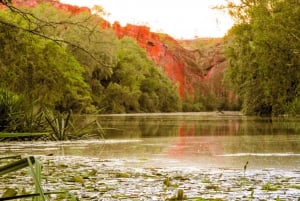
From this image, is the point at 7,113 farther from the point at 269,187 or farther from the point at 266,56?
the point at 266,56

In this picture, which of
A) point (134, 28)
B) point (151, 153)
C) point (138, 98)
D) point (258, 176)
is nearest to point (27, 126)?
point (151, 153)

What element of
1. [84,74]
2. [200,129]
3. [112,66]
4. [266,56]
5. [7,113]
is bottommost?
[200,129]

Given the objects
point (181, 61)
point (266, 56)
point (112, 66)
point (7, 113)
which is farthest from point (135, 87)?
point (181, 61)

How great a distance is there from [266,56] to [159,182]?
25881 mm

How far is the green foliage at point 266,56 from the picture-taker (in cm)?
2756

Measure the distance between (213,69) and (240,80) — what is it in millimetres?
84965

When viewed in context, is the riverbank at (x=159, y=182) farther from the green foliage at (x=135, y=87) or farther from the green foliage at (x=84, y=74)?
the green foliage at (x=135, y=87)

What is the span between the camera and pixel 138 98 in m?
62.2

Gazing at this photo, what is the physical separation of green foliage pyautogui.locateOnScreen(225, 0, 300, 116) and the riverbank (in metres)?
19.7

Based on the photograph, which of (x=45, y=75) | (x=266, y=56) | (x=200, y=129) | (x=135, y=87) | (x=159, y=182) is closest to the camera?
(x=159, y=182)

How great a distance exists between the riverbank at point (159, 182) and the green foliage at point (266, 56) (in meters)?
19.7

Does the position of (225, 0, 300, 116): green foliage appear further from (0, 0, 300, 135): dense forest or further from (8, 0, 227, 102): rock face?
(8, 0, 227, 102): rock face

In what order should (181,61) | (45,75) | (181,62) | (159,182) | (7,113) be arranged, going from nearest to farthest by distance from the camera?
(159,182) < (7,113) < (45,75) < (181,62) < (181,61)

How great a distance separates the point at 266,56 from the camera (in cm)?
3028
